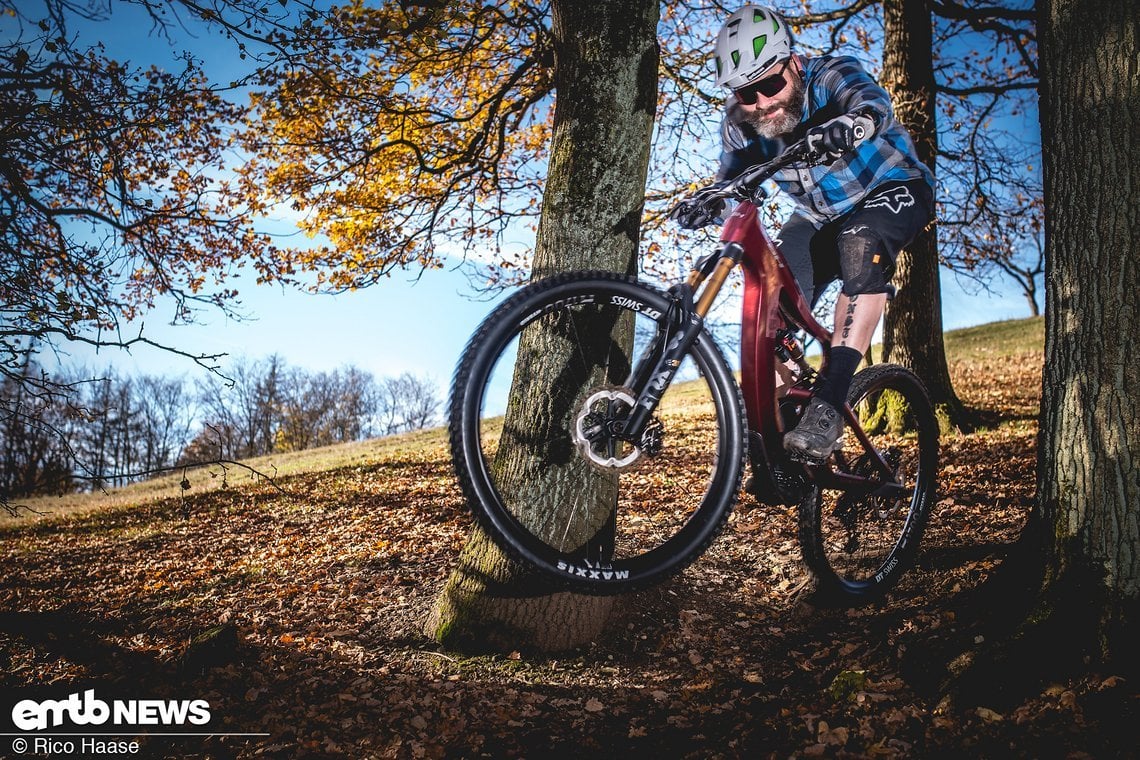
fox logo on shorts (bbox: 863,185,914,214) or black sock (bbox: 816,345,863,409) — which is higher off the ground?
fox logo on shorts (bbox: 863,185,914,214)

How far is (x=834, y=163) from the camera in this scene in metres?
3.41

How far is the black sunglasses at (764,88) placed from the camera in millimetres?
3299

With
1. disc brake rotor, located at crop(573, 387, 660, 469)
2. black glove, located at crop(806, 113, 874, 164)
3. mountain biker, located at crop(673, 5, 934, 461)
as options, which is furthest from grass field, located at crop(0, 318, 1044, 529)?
disc brake rotor, located at crop(573, 387, 660, 469)

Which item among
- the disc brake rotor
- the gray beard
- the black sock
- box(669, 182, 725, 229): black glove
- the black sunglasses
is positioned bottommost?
the disc brake rotor

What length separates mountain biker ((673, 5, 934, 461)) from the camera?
3.17 metres

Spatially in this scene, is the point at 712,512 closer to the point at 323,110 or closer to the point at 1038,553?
the point at 1038,553

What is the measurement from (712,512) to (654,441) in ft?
1.52

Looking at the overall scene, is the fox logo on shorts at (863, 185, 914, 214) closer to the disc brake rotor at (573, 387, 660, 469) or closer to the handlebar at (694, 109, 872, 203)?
the handlebar at (694, 109, 872, 203)

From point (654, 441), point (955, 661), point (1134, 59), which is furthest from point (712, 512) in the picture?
point (1134, 59)

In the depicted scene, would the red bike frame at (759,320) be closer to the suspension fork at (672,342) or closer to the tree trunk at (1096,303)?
the suspension fork at (672,342)

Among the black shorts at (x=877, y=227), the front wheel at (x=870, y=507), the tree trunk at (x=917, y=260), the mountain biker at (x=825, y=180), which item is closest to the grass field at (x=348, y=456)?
the tree trunk at (x=917, y=260)

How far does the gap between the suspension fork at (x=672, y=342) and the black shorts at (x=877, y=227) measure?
3.29ft

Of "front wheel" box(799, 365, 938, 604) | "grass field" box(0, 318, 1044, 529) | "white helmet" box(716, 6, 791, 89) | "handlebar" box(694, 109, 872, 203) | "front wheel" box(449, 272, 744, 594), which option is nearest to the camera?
"front wheel" box(449, 272, 744, 594)

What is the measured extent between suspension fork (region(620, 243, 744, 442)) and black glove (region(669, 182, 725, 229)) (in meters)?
0.40
